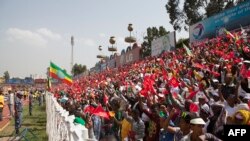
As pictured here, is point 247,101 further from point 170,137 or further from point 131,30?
point 131,30

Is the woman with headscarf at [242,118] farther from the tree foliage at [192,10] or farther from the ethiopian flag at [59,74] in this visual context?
the tree foliage at [192,10]

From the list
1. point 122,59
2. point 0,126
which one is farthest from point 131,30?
point 0,126

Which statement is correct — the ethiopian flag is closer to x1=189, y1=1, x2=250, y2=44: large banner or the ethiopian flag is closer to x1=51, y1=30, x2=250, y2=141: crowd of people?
x1=189, y1=1, x2=250, y2=44: large banner

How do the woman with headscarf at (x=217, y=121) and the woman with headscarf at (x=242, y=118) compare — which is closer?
the woman with headscarf at (x=242, y=118)

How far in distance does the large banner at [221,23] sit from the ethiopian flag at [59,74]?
8667 mm

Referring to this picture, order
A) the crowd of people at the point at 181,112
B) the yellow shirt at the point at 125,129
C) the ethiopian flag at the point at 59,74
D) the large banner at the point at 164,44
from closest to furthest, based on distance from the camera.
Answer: the crowd of people at the point at 181,112
the yellow shirt at the point at 125,129
the ethiopian flag at the point at 59,74
the large banner at the point at 164,44

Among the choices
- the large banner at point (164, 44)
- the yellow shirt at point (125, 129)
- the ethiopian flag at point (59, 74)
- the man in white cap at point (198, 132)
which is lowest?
the yellow shirt at point (125, 129)

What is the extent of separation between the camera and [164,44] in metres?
31.7

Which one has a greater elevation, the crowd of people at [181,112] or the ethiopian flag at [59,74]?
the ethiopian flag at [59,74]

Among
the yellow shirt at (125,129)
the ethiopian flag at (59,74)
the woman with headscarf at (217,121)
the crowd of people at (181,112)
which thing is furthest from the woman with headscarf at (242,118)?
Result: the ethiopian flag at (59,74)

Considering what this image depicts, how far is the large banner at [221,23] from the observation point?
851 inches

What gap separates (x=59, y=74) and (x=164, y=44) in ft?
39.6

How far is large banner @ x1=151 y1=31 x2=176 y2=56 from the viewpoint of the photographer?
3003 centimetres

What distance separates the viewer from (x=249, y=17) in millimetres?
21062
